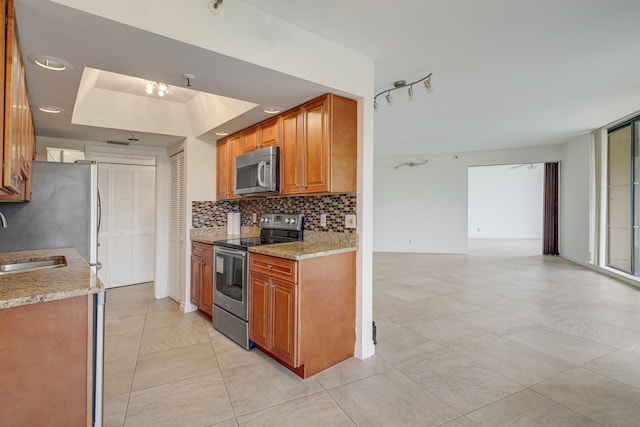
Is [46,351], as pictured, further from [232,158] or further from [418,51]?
[418,51]

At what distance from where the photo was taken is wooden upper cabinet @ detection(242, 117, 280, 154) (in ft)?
10.4

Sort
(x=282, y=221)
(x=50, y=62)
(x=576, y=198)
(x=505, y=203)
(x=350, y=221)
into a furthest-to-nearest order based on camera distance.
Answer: (x=505, y=203)
(x=576, y=198)
(x=282, y=221)
(x=350, y=221)
(x=50, y=62)

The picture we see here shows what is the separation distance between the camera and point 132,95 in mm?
3527

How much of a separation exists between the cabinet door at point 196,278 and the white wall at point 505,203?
1123 centimetres

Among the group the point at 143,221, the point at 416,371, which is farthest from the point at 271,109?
the point at 143,221

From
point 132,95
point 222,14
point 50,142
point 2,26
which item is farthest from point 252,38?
point 50,142

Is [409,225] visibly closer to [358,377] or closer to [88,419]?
Result: [358,377]

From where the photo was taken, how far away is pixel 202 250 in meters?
3.65

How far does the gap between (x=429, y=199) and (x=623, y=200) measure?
12.1ft

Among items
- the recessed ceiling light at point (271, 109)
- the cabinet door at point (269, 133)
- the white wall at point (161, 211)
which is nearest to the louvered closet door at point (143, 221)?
the white wall at point (161, 211)

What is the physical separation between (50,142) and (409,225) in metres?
7.31

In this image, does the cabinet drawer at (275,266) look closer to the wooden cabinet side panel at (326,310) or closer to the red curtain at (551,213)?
the wooden cabinet side panel at (326,310)

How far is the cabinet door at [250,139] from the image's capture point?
345cm

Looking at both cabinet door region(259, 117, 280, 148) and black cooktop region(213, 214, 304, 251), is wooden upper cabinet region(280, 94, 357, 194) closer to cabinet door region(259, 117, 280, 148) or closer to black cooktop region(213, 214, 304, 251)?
cabinet door region(259, 117, 280, 148)
